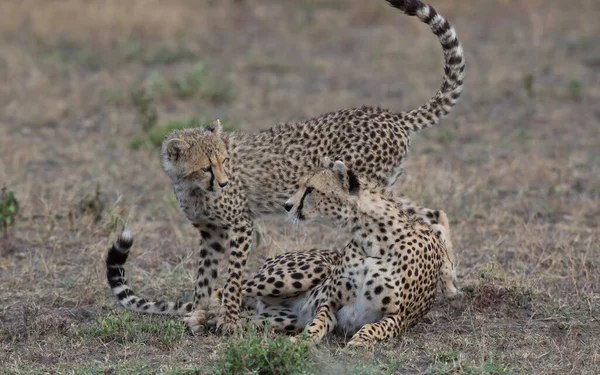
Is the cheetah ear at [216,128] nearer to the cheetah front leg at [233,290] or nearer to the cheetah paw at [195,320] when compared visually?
the cheetah front leg at [233,290]

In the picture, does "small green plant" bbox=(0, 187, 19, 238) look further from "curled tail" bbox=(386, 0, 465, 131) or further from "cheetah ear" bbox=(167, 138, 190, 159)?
"curled tail" bbox=(386, 0, 465, 131)

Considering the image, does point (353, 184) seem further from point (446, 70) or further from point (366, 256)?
point (446, 70)

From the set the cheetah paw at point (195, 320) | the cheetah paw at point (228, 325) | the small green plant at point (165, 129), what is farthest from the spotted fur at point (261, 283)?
the small green plant at point (165, 129)

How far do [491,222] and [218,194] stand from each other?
264 centimetres

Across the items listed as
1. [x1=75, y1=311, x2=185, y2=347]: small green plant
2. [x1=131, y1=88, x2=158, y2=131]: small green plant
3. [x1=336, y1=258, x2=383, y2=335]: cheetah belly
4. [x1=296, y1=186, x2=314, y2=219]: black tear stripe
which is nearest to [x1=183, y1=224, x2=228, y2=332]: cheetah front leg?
[x1=75, y1=311, x2=185, y2=347]: small green plant

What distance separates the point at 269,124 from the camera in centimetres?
1073

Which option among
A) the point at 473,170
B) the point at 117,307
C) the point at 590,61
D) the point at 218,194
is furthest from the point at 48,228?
the point at 590,61

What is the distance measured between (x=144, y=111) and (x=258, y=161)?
4.22 m

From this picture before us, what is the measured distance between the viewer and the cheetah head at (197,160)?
18.2 ft

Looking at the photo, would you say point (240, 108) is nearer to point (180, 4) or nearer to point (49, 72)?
point (49, 72)

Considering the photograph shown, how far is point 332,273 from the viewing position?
5617 millimetres

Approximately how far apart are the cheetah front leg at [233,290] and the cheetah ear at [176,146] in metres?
0.53

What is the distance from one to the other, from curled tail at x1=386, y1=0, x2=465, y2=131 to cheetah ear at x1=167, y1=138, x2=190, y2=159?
55.4 inches

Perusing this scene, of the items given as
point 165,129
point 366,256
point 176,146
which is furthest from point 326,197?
point 165,129
